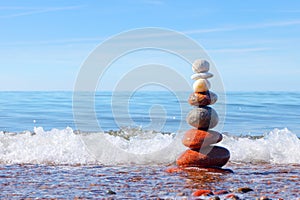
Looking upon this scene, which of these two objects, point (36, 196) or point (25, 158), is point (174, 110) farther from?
point (36, 196)

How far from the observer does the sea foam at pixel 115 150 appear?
1300cm

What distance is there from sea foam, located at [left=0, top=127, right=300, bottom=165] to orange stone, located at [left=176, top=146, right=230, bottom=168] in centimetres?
196

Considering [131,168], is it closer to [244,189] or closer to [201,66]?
[201,66]

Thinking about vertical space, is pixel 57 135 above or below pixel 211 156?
above

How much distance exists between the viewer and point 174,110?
31812 millimetres

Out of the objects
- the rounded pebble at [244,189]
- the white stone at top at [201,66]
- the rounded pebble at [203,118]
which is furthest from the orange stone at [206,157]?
the rounded pebble at [244,189]

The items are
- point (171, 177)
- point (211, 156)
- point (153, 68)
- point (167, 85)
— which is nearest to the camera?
point (171, 177)

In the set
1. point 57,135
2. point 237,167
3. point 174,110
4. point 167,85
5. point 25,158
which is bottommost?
point 237,167

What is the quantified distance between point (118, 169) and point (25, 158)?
324cm

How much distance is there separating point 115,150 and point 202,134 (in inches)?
146

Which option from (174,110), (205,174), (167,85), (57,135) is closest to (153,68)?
(167,85)

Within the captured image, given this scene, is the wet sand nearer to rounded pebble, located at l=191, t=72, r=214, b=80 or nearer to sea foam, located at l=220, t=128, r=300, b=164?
sea foam, located at l=220, t=128, r=300, b=164

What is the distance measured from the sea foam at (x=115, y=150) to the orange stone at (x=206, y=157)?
1.96 m

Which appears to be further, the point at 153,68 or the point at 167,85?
the point at 167,85
